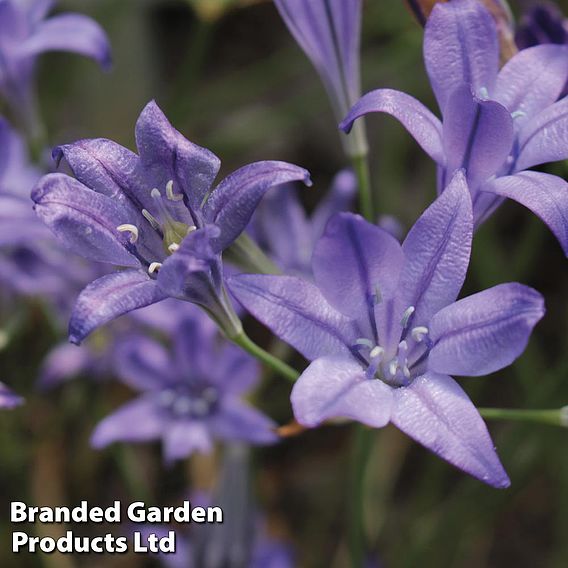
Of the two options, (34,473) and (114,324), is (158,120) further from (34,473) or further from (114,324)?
(34,473)

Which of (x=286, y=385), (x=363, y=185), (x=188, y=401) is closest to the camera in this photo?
(x=363, y=185)

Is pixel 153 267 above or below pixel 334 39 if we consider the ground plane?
below

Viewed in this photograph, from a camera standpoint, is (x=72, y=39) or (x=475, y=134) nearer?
(x=475, y=134)

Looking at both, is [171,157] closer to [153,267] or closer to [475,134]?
[153,267]

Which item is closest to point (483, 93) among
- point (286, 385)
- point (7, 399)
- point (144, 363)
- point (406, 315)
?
point (406, 315)

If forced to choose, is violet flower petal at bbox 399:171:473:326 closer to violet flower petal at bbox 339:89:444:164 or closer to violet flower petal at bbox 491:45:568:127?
violet flower petal at bbox 339:89:444:164

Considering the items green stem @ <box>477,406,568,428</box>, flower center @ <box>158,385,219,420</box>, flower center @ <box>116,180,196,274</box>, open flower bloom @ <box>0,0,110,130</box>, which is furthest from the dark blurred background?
flower center @ <box>116,180,196,274</box>

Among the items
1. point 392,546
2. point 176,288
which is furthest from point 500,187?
point 392,546
